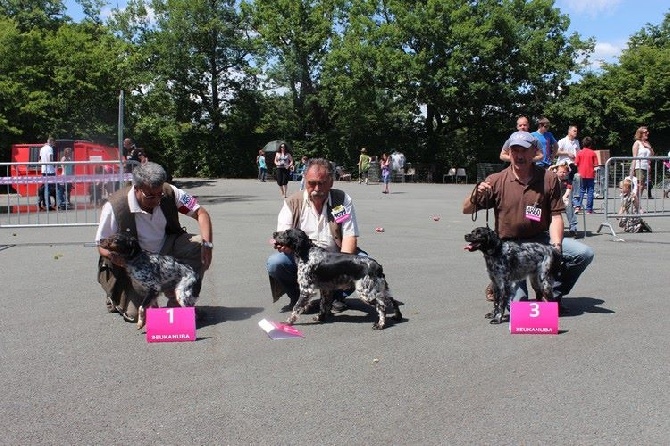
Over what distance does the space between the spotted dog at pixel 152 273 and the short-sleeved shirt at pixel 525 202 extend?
2697 millimetres

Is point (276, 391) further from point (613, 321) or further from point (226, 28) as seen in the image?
point (226, 28)

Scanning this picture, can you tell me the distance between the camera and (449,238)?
1220 centimetres

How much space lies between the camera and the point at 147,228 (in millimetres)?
6375

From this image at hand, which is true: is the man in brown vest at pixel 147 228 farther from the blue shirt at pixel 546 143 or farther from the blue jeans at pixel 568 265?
the blue shirt at pixel 546 143

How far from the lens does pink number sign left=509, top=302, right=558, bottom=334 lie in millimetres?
5699

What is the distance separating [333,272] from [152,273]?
151cm

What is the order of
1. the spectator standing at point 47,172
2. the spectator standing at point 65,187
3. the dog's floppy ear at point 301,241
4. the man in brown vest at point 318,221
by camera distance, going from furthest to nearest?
the spectator standing at point 47,172 → the spectator standing at point 65,187 → the man in brown vest at point 318,221 → the dog's floppy ear at point 301,241

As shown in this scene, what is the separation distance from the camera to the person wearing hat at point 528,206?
Answer: 624 centimetres

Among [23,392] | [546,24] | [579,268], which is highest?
[546,24]

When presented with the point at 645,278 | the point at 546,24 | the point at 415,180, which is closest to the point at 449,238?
the point at 645,278

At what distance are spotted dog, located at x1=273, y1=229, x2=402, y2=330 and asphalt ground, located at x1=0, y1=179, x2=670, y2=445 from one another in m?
0.31

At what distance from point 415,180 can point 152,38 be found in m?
20.4

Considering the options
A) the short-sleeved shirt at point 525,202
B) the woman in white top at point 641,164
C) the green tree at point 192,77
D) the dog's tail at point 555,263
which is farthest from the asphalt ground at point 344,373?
the green tree at point 192,77

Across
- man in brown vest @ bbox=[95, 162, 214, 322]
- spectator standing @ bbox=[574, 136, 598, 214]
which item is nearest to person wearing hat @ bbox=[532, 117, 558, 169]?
spectator standing @ bbox=[574, 136, 598, 214]
